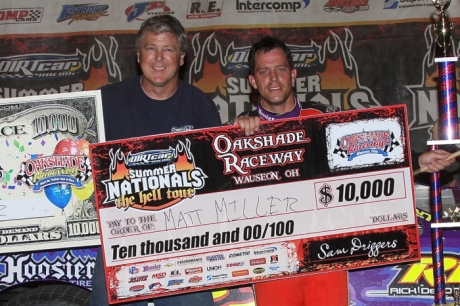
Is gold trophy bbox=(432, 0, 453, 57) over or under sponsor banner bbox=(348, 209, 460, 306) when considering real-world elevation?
over

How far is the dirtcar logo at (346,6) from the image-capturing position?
5.99m

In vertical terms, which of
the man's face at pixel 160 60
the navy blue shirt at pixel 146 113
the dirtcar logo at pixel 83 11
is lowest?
the navy blue shirt at pixel 146 113

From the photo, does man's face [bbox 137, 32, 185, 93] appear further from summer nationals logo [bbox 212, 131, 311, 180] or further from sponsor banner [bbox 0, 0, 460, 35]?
sponsor banner [bbox 0, 0, 460, 35]

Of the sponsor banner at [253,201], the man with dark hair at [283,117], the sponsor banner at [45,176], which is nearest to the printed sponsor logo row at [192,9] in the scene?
the man with dark hair at [283,117]

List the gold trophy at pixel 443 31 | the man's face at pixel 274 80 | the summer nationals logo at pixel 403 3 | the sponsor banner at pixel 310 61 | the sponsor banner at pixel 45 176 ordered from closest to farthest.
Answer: the gold trophy at pixel 443 31
the sponsor banner at pixel 45 176
the man's face at pixel 274 80
the summer nationals logo at pixel 403 3
the sponsor banner at pixel 310 61

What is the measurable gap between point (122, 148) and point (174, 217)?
44 centimetres

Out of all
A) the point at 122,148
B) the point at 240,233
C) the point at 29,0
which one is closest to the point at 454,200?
the point at 240,233

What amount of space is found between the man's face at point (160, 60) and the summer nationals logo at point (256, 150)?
0.41 meters

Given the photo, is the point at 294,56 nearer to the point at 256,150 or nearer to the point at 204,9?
the point at 204,9

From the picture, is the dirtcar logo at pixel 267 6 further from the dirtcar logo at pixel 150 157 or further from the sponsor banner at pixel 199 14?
the dirtcar logo at pixel 150 157

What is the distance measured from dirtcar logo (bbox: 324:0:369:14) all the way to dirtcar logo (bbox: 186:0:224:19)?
44.1 inches

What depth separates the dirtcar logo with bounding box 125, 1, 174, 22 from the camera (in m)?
5.98

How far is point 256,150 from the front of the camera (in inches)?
117

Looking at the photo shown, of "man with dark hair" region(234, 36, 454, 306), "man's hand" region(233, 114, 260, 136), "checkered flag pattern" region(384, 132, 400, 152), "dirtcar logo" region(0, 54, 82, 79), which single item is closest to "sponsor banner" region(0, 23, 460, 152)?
"dirtcar logo" region(0, 54, 82, 79)
